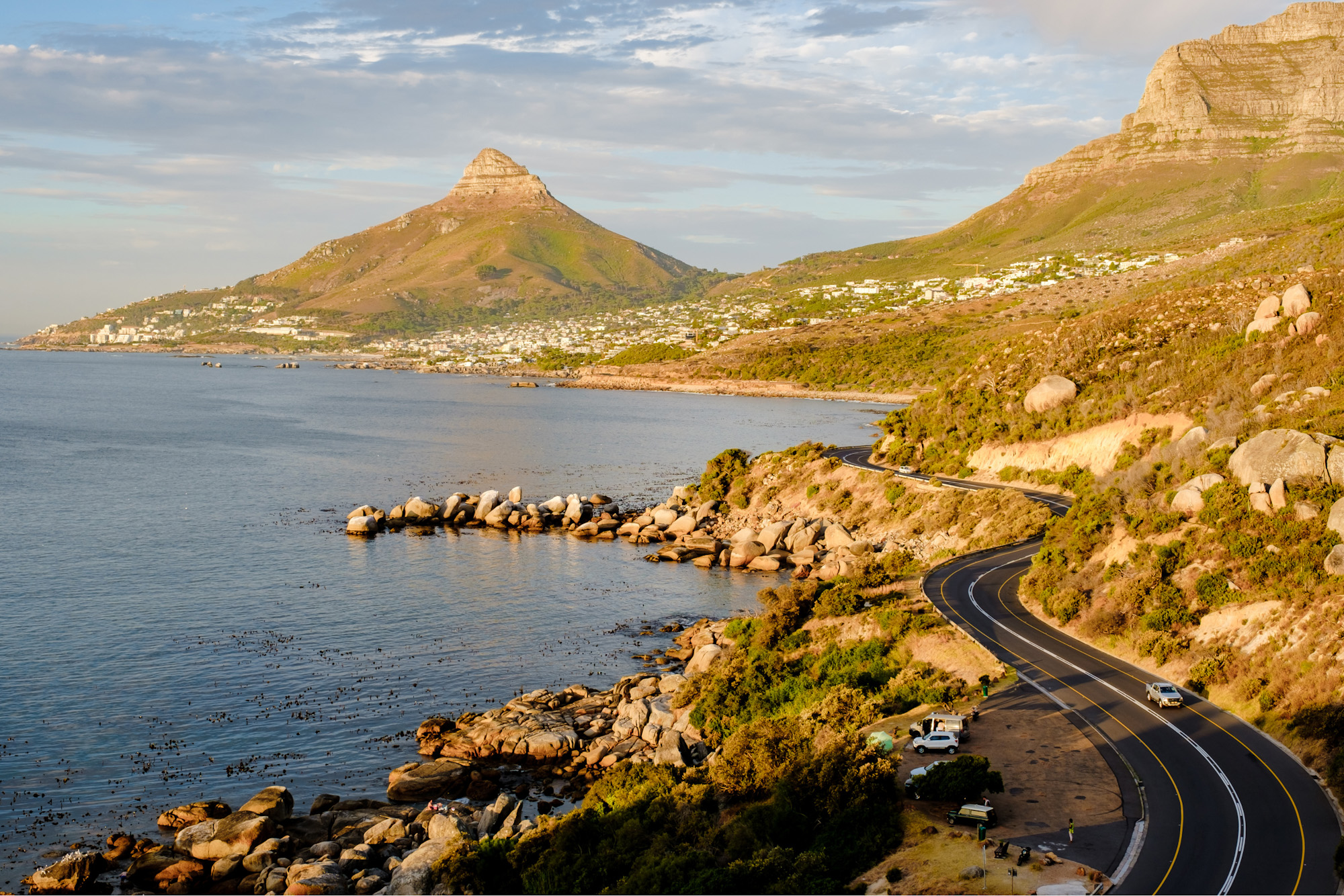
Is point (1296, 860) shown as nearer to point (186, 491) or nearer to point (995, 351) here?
point (995, 351)

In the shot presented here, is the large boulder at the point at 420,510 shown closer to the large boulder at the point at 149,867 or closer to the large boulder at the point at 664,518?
the large boulder at the point at 664,518

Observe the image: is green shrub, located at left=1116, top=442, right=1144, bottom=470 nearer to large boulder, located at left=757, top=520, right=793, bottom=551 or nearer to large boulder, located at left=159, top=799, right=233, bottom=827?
large boulder, located at left=757, top=520, right=793, bottom=551

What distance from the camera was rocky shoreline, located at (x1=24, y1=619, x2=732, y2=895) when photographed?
24172mm

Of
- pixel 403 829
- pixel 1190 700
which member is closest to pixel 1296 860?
pixel 1190 700

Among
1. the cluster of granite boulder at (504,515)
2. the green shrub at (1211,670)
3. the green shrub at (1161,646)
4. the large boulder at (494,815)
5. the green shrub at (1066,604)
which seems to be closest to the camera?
the large boulder at (494,815)

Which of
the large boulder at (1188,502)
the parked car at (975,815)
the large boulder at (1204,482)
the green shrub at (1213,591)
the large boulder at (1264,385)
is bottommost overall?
the parked car at (975,815)

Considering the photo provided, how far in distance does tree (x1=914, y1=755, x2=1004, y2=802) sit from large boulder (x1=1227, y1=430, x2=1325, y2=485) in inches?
857

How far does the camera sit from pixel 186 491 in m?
79.7

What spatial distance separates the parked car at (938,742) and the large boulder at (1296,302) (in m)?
40.7

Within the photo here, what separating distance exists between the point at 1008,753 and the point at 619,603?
27.0m

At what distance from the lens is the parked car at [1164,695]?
1188 inches

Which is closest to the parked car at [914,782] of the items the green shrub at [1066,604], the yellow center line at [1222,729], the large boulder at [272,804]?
the yellow center line at [1222,729]

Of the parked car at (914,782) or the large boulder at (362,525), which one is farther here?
the large boulder at (362,525)

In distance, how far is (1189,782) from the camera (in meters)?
24.8
